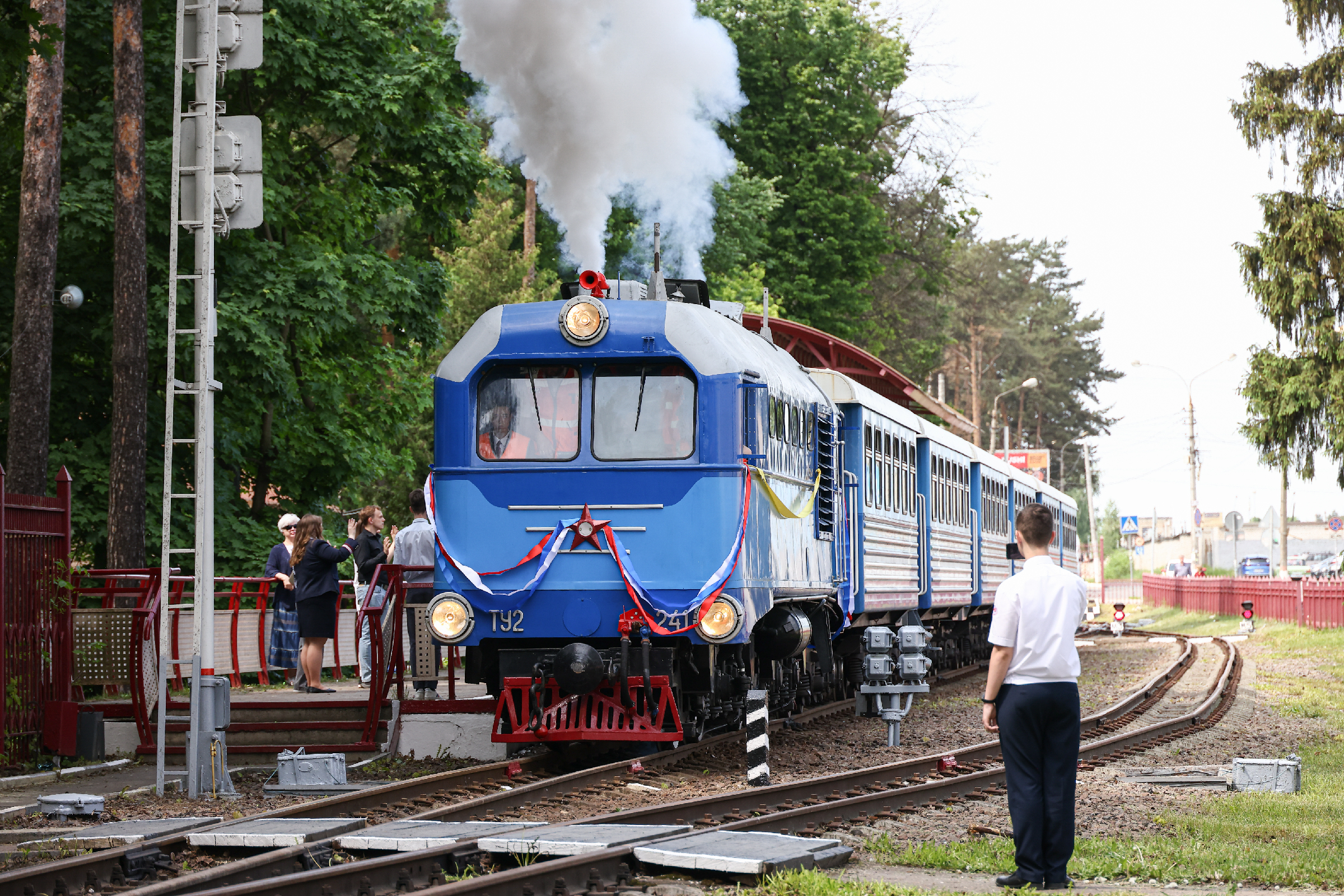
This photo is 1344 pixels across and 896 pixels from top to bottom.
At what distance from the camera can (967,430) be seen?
4172 cm

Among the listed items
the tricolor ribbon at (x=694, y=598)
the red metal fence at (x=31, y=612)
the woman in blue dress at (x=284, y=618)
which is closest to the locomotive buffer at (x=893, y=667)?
the tricolor ribbon at (x=694, y=598)

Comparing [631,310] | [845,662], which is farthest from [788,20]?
[631,310]

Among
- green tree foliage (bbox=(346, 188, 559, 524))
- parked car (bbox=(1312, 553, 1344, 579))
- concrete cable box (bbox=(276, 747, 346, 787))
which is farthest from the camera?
parked car (bbox=(1312, 553, 1344, 579))

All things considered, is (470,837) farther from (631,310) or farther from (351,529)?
(351,529)

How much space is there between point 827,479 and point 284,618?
223 inches

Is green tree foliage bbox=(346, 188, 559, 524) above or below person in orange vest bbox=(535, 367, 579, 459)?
above

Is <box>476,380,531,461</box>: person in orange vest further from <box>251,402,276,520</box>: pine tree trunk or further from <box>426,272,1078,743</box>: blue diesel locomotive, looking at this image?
<box>251,402,276,520</box>: pine tree trunk

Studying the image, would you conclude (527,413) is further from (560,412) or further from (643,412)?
(643,412)

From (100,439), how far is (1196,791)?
1529cm

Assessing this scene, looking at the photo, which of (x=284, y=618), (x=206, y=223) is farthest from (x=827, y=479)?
(x=206, y=223)

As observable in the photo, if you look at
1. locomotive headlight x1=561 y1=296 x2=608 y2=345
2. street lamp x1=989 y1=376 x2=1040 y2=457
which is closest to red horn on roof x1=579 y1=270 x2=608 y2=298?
locomotive headlight x1=561 y1=296 x2=608 y2=345

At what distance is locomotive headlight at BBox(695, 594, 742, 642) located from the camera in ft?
36.1

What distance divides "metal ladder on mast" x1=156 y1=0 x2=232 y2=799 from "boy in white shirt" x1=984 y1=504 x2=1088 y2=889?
5.46m

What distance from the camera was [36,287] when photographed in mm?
16562
